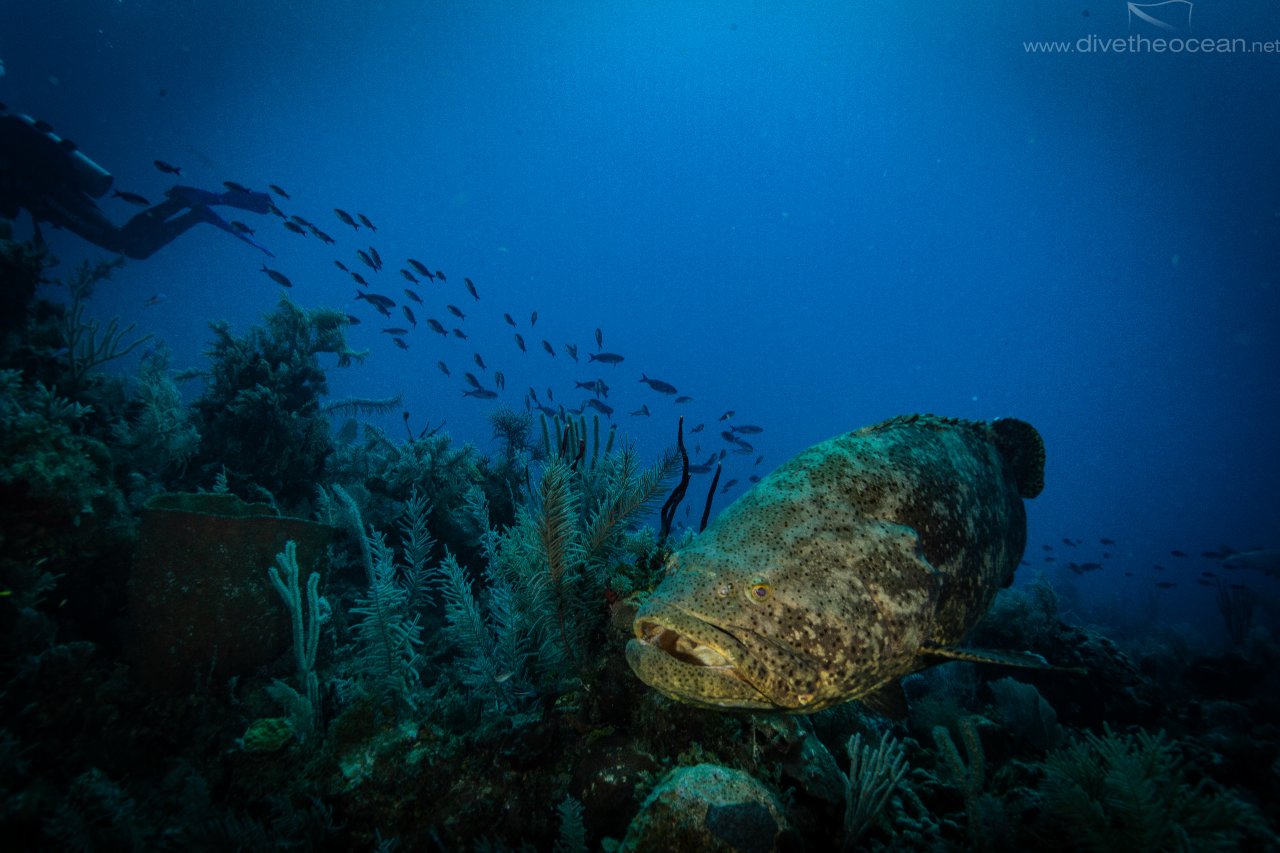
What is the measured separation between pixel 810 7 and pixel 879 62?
21.2 m

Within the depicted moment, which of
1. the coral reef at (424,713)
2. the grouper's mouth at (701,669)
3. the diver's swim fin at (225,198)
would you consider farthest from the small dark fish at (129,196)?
the grouper's mouth at (701,669)

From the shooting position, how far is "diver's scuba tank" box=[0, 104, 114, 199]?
11.7 m

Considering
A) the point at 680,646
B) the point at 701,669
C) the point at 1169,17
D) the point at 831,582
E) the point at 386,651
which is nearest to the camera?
the point at 701,669

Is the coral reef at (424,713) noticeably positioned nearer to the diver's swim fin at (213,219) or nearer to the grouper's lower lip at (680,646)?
the grouper's lower lip at (680,646)

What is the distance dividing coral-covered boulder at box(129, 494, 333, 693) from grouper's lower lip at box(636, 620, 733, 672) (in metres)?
4.09

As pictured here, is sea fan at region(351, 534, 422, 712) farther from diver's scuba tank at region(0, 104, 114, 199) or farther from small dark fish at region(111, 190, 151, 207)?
diver's scuba tank at region(0, 104, 114, 199)

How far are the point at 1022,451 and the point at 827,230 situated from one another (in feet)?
551

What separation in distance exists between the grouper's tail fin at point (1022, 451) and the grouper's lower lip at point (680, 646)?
3277mm

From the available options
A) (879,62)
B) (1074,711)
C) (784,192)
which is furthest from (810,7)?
(1074,711)

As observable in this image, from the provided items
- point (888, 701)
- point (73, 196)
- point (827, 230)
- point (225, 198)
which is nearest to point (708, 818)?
point (888, 701)

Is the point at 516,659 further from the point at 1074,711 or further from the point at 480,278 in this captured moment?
the point at 480,278

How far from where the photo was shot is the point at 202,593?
3967 millimetres

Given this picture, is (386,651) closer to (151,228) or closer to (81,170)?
(81,170)

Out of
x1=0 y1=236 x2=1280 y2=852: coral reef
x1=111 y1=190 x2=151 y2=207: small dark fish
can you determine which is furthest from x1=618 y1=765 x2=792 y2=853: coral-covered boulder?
x1=111 y1=190 x2=151 y2=207: small dark fish
